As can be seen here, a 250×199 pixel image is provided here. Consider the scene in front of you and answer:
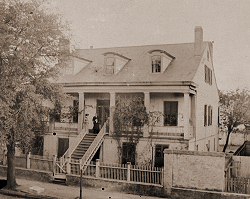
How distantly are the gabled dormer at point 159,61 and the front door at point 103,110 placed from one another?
14.6 feet

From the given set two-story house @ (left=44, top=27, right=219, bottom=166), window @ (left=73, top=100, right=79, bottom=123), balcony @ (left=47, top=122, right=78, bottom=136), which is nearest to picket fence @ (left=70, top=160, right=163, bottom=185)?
two-story house @ (left=44, top=27, right=219, bottom=166)

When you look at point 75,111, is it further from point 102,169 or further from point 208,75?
point 208,75

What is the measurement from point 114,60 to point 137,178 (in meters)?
9.60

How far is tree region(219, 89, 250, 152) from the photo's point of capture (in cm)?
2886

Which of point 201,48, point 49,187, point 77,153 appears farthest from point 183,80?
point 49,187

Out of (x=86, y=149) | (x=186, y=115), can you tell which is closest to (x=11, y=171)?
(x=86, y=149)

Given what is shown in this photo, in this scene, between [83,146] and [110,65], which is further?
[110,65]

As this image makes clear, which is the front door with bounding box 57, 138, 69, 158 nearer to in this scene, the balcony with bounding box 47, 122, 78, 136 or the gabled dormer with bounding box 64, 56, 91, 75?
the balcony with bounding box 47, 122, 78, 136

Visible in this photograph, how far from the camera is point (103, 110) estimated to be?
22.1 metres

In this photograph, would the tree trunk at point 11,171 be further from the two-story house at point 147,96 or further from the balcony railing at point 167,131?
the balcony railing at point 167,131

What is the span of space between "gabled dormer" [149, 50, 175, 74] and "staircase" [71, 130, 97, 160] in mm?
6493

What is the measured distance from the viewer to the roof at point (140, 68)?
1988 centimetres

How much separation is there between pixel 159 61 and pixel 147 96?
310 cm

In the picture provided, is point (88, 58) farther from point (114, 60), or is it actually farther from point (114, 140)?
point (114, 140)
